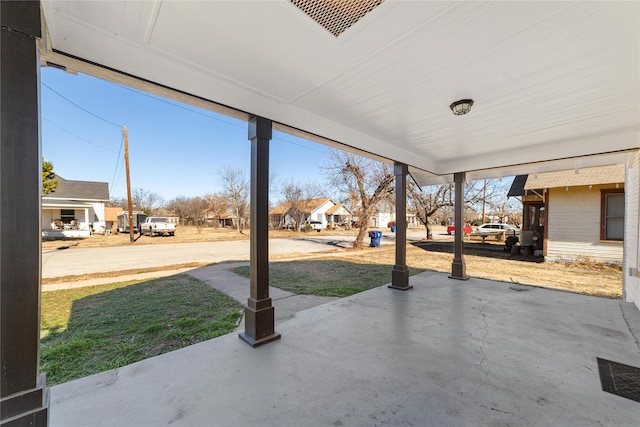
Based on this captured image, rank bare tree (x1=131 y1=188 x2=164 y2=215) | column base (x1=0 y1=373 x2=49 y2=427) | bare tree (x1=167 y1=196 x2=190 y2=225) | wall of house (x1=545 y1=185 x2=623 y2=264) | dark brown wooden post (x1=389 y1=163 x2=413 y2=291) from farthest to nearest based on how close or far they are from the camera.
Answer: bare tree (x1=167 y1=196 x2=190 y2=225), bare tree (x1=131 y1=188 x2=164 y2=215), wall of house (x1=545 y1=185 x2=623 y2=264), dark brown wooden post (x1=389 y1=163 x2=413 y2=291), column base (x1=0 y1=373 x2=49 y2=427)

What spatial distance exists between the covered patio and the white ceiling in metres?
0.01

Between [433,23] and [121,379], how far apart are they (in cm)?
370

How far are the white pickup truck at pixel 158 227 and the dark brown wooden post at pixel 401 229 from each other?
61.4 ft

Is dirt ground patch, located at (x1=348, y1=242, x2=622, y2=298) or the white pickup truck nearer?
dirt ground patch, located at (x1=348, y1=242, x2=622, y2=298)

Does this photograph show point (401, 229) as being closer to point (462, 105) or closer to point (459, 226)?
point (459, 226)

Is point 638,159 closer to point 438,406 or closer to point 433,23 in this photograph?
point 433,23

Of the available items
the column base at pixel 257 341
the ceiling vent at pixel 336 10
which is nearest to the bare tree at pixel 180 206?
the column base at pixel 257 341

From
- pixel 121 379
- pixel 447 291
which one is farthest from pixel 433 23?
pixel 447 291

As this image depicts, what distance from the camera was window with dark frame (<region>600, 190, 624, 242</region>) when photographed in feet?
25.9

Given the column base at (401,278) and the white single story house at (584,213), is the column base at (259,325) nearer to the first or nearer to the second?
the column base at (401,278)

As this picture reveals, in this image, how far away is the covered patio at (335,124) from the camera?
1374mm

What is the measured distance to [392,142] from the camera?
455 centimetres

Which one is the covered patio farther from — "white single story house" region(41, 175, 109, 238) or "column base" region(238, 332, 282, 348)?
"white single story house" region(41, 175, 109, 238)

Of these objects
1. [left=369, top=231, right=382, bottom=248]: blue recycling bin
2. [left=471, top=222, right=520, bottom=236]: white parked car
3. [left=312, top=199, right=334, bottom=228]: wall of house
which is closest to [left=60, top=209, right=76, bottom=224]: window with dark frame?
[left=369, top=231, right=382, bottom=248]: blue recycling bin
